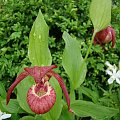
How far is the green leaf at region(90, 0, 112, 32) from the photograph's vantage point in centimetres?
125

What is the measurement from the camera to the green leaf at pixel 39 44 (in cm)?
117

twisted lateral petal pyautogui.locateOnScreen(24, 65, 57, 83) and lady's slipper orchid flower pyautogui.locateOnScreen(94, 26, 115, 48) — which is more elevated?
lady's slipper orchid flower pyautogui.locateOnScreen(94, 26, 115, 48)

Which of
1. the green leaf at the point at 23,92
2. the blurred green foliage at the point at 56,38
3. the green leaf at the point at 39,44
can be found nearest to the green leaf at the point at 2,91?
the blurred green foliage at the point at 56,38

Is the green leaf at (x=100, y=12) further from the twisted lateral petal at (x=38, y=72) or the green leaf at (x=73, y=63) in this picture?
the twisted lateral petal at (x=38, y=72)

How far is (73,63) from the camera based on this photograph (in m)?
1.33

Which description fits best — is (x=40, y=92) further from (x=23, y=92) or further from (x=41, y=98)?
(x=23, y=92)

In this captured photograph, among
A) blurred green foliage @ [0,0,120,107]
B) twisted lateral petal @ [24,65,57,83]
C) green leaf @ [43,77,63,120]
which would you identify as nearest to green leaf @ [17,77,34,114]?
green leaf @ [43,77,63,120]

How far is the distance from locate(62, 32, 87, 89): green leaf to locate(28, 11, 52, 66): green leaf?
0.12 meters

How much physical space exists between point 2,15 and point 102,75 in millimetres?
516

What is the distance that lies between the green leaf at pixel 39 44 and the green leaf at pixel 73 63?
123mm

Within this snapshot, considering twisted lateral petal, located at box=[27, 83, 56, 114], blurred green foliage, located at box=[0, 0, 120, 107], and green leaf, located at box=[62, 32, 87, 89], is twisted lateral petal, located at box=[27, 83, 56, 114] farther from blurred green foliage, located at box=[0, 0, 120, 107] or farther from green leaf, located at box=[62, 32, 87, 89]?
blurred green foliage, located at box=[0, 0, 120, 107]

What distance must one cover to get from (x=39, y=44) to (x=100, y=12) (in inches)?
9.2

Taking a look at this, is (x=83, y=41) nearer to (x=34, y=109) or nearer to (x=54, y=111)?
(x=54, y=111)

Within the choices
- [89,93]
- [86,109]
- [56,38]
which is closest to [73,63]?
[86,109]
